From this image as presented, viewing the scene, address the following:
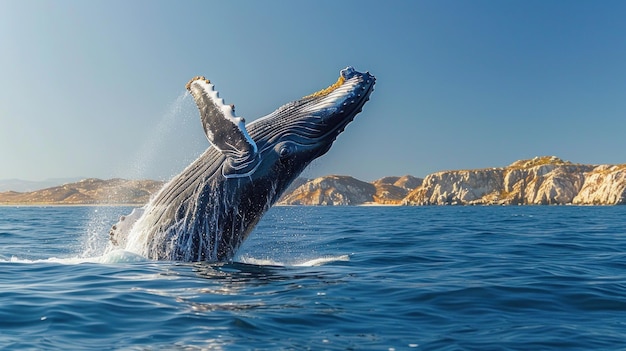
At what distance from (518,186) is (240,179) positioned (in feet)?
469

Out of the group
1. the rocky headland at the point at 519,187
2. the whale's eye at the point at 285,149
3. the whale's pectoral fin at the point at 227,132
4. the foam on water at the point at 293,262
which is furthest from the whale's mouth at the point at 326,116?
the rocky headland at the point at 519,187

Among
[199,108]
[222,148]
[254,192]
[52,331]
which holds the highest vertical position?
[199,108]

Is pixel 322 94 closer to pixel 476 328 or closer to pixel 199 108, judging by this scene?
pixel 199 108

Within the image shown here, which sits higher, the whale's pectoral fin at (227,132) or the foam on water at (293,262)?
the whale's pectoral fin at (227,132)

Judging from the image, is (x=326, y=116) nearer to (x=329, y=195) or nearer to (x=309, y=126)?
(x=309, y=126)

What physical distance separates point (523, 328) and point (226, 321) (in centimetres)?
277

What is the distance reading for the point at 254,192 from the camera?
8.92 meters

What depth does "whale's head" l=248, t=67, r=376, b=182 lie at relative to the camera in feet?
29.4

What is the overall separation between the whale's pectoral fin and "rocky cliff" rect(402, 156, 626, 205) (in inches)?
5005

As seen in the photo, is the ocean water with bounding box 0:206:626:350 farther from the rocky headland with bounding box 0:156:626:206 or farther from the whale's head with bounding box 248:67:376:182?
the rocky headland with bounding box 0:156:626:206

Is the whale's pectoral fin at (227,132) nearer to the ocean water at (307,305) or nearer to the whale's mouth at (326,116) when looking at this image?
the whale's mouth at (326,116)

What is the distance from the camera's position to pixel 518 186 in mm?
143750

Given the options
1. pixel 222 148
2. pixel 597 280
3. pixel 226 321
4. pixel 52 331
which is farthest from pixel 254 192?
pixel 597 280

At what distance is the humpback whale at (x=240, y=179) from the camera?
29.1 feet
